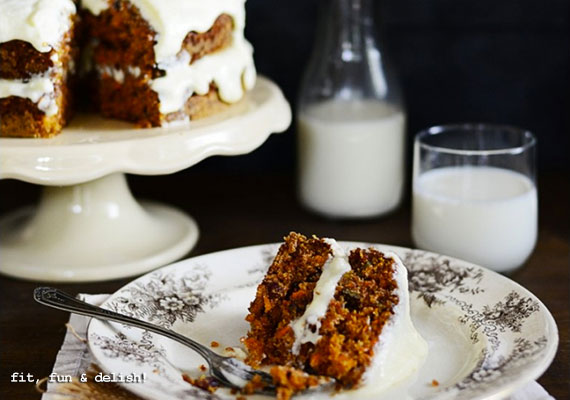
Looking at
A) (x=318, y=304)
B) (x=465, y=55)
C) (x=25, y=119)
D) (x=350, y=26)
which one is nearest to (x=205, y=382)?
(x=318, y=304)

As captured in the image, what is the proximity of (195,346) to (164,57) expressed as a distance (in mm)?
561

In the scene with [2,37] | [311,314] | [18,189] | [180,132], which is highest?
[2,37]

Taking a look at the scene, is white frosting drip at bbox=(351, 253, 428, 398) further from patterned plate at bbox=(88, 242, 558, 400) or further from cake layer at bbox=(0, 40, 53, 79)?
cake layer at bbox=(0, 40, 53, 79)

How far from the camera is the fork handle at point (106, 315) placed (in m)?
1.06

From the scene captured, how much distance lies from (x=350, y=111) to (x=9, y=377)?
0.87m

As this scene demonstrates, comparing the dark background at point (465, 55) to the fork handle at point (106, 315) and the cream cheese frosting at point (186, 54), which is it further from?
the fork handle at point (106, 315)

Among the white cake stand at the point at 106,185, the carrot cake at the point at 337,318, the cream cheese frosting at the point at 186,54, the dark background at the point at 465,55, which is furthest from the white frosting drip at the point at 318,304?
the dark background at the point at 465,55

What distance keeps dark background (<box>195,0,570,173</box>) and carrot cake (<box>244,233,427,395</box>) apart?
842mm

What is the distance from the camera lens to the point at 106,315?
43.3 inches

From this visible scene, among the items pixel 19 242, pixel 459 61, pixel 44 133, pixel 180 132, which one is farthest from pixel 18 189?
pixel 459 61

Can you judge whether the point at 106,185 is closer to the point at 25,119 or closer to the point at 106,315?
the point at 25,119

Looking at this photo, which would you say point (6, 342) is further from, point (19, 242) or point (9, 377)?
point (19, 242)

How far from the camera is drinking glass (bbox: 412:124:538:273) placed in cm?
145

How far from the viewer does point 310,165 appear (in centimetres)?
173
